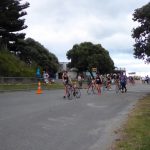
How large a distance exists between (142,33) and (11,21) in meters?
13.4

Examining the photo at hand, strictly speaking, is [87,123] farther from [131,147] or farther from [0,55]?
[0,55]

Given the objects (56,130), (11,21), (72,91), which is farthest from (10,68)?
(56,130)

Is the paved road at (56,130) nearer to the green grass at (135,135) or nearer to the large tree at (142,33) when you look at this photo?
the green grass at (135,135)

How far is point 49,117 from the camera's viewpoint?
16250 mm

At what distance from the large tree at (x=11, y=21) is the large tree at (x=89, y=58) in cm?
5373

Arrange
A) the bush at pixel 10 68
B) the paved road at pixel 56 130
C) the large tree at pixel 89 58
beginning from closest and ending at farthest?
the paved road at pixel 56 130 < the bush at pixel 10 68 < the large tree at pixel 89 58

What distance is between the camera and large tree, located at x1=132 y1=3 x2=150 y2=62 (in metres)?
48.0

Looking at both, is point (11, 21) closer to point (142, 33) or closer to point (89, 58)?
point (142, 33)

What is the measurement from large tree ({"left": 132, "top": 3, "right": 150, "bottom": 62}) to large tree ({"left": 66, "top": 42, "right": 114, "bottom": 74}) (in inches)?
2139

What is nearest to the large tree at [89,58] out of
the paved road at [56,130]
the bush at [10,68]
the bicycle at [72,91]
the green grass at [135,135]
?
the bush at [10,68]

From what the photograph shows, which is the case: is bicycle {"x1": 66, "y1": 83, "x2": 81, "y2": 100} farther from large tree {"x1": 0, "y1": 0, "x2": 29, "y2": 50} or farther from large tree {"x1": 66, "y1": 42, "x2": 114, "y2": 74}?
large tree {"x1": 66, "y1": 42, "x2": 114, "y2": 74}

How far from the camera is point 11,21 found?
4909cm

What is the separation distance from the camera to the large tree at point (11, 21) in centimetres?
4816

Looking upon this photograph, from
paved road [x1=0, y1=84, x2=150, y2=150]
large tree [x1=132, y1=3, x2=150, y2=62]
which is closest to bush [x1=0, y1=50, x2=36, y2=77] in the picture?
large tree [x1=132, y1=3, x2=150, y2=62]
